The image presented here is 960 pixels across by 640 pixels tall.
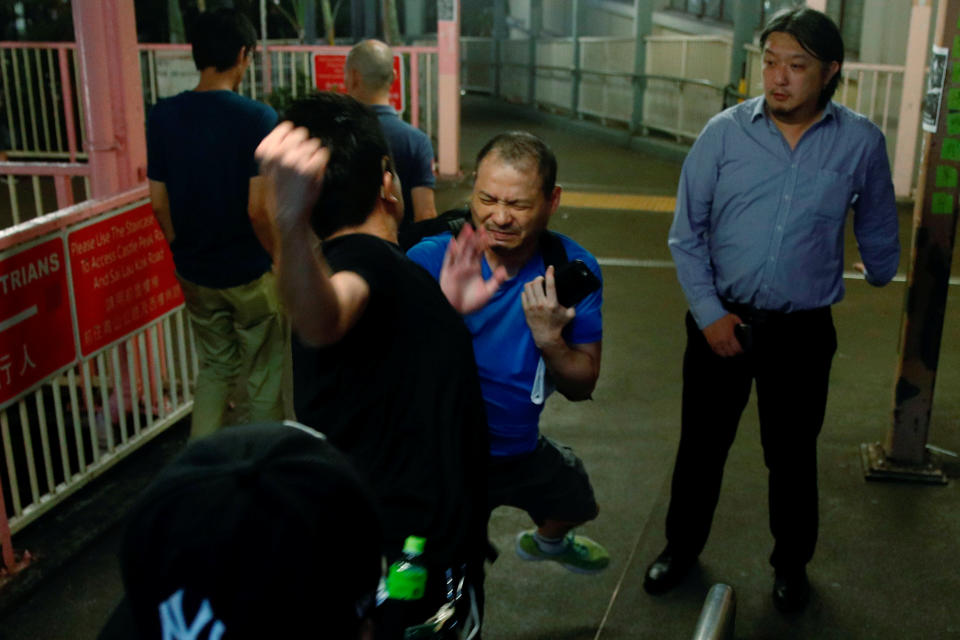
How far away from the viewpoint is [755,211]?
3.25m

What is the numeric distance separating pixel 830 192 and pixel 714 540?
1.45m

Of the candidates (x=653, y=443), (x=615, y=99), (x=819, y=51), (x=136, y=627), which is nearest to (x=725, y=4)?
(x=615, y=99)

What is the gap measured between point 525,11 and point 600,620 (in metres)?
20.9

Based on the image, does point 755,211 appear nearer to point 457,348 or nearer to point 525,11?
point 457,348

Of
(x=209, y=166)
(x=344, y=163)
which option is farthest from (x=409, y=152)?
(x=344, y=163)

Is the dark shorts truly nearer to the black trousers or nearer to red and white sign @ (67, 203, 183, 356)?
Answer: the black trousers

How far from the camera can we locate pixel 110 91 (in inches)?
183

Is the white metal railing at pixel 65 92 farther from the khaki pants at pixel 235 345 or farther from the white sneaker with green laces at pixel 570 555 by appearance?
the white sneaker with green laces at pixel 570 555

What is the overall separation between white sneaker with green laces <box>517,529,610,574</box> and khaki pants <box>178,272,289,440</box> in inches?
52.3

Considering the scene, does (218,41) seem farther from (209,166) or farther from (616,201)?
(616,201)

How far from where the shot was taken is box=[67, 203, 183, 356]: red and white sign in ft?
13.6

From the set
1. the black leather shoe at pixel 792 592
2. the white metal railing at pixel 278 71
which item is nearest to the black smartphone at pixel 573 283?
the black leather shoe at pixel 792 592

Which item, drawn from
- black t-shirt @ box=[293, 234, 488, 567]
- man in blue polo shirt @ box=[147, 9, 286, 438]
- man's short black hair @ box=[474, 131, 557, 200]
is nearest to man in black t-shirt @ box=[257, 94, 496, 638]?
black t-shirt @ box=[293, 234, 488, 567]

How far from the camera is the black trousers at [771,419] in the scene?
10.9ft
